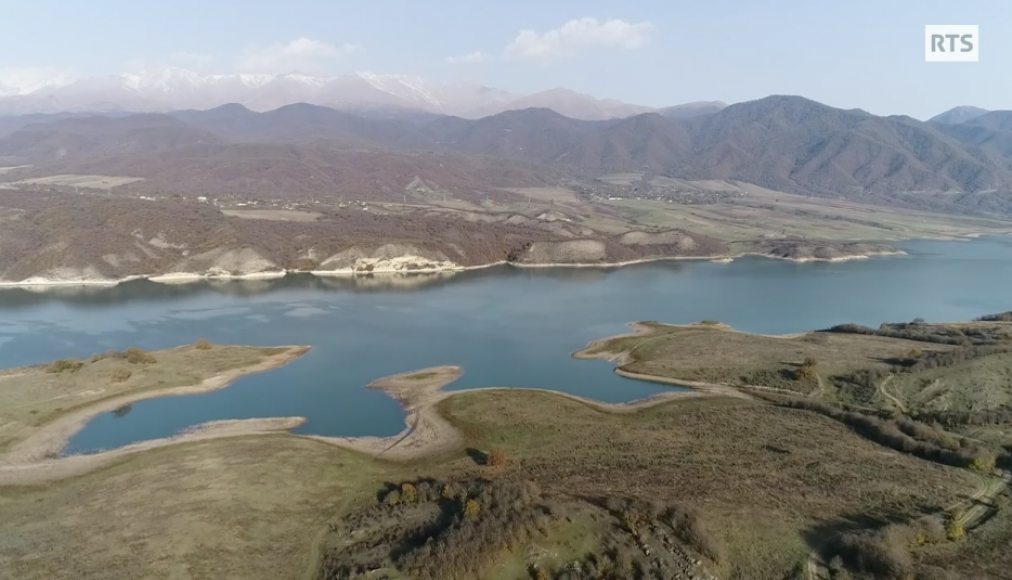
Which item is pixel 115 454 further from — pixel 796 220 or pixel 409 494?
pixel 796 220

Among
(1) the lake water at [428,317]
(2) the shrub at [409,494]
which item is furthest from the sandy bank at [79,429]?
(2) the shrub at [409,494]

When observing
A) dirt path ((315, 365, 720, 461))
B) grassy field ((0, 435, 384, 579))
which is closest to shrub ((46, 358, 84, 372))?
grassy field ((0, 435, 384, 579))

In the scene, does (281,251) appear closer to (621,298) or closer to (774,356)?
(621,298)

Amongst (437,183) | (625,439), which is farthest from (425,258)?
(437,183)

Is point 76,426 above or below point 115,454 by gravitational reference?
above

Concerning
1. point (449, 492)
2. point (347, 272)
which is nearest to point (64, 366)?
point (449, 492)

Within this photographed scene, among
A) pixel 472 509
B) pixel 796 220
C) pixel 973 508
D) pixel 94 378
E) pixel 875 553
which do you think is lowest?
pixel 973 508
